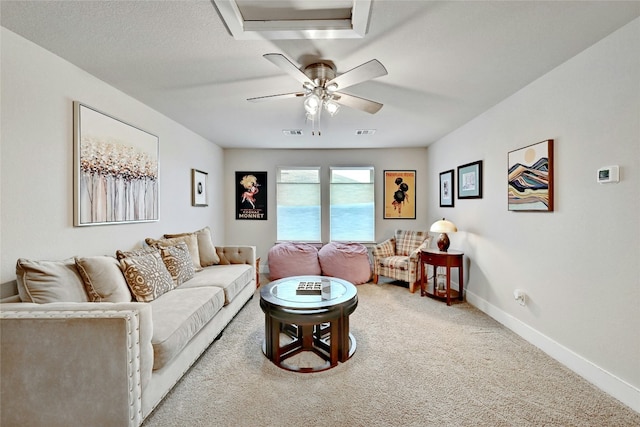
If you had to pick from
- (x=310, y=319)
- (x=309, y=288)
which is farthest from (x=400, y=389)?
(x=309, y=288)

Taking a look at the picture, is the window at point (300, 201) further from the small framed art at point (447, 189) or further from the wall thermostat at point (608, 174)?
the wall thermostat at point (608, 174)

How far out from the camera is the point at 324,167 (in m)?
5.39

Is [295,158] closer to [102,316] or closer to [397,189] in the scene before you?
[397,189]

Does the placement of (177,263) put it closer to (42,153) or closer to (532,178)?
(42,153)

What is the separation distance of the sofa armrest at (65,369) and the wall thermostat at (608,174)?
312 centimetres

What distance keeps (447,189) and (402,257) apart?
4.34 feet

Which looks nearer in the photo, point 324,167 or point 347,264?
point 347,264

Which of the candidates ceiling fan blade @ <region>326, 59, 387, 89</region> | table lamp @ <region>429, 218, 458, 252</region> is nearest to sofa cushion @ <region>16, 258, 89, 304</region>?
ceiling fan blade @ <region>326, 59, 387, 89</region>

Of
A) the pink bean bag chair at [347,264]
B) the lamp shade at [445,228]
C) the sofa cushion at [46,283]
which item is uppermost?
the lamp shade at [445,228]

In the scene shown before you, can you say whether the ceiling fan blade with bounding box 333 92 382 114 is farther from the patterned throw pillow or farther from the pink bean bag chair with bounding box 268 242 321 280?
the pink bean bag chair with bounding box 268 242 321 280

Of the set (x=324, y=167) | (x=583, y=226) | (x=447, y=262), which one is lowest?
(x=447, y=262)

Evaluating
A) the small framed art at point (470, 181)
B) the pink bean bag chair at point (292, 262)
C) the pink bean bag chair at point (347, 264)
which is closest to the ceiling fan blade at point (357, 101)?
the small framed art at point (470, 181)

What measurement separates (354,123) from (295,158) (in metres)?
1.90

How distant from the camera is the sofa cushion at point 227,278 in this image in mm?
2785
